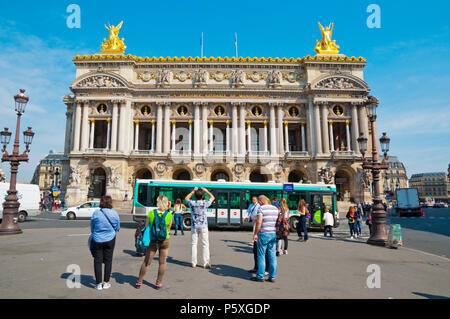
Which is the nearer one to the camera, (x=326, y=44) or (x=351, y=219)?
(x=351, y=219)

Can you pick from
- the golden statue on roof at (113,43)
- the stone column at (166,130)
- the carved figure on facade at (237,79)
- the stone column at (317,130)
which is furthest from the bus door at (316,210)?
the golden statue on roof at (113,43)

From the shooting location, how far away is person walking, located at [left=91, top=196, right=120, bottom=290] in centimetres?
524

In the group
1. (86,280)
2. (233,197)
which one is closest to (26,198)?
(233,197)

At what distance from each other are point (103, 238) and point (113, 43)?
41.0 metres

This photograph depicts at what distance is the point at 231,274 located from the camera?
6.55 meters

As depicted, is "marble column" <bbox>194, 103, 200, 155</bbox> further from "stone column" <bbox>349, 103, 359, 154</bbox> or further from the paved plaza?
the paved plaza

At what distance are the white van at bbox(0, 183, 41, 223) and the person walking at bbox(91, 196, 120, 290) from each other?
1852cm

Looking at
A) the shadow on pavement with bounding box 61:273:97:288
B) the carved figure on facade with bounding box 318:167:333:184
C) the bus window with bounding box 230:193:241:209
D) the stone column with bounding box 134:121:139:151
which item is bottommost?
the shadow on pavement with bounding box 61:273:97:288

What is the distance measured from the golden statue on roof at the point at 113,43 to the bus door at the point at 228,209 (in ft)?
104

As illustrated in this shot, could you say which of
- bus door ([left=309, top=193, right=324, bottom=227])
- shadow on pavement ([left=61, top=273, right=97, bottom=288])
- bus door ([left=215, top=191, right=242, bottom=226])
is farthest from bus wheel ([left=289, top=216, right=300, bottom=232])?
shadow on pavement ([left=61, top=273, right=97, bottom=288])

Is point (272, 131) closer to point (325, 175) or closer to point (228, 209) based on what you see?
point (325, 175)

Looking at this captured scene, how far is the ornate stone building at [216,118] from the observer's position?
35.6 m
